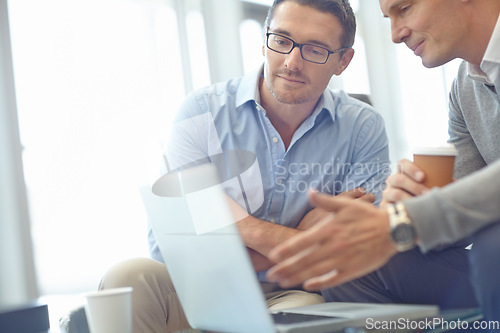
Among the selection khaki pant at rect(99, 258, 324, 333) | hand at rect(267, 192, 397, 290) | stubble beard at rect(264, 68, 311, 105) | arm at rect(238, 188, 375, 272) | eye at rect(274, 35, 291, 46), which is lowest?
khaki pant at rect(99, 258, 324, 333)

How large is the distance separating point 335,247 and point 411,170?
345mm

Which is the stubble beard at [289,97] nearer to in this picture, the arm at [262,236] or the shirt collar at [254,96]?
the shirt collar at [254,96]

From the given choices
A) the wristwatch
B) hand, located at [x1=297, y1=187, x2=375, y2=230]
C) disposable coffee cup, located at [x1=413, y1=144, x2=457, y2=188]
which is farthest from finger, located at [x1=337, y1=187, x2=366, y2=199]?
the wristwatch

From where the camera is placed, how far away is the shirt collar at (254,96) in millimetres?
1789

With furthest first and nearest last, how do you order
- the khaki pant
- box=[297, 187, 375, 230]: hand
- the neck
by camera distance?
1. the neck
2. box=[297, 187, 375, 230]: hand
3. the khaki pant

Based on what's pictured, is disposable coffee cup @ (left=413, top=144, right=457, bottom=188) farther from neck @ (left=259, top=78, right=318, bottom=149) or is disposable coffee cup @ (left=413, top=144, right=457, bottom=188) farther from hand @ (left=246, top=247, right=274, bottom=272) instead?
neck @ (left=259, top=78, right=318, bottom=149)

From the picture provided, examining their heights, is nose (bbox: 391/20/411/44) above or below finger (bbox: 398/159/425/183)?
above

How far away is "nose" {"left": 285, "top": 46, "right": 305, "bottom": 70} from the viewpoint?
1.74 m

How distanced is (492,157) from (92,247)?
8.16 feet

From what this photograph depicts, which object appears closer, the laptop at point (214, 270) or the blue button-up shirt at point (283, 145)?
the laptop at point (214, 270)

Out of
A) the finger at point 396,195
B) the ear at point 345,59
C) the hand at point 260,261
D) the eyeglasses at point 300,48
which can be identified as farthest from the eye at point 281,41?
the finger at point 396,195

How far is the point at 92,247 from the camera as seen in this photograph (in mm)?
3207

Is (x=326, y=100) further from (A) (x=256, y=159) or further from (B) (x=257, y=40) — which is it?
(B) (x=257, y=40)

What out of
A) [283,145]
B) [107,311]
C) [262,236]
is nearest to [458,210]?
[107,311]
